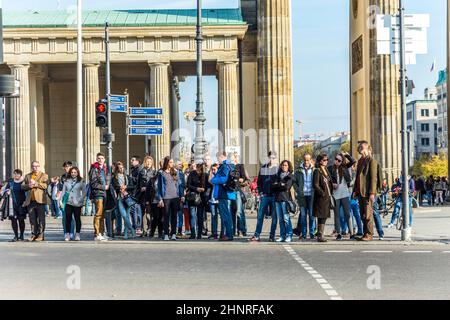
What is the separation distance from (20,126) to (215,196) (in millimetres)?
34537

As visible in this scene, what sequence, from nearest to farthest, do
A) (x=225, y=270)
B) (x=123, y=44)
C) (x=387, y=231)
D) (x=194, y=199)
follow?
(x=225, y=270) < (x=194, y=199) < (x=387, y=231) < (x=123, y=44)

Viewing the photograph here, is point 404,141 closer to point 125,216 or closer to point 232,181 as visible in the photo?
point 232,181

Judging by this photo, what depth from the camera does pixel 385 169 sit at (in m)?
41.4

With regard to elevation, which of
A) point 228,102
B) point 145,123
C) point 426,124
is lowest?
point 145,123

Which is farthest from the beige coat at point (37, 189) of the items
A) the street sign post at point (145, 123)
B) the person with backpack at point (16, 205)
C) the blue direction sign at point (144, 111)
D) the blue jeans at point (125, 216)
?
the street sign post at point (145, 123)

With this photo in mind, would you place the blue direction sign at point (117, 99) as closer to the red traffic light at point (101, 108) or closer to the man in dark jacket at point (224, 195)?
the red traffic light at point (101, 108)

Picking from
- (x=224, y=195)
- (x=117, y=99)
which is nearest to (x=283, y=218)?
(x=224, y=195)

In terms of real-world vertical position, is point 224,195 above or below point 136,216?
above

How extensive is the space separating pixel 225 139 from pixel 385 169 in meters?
15.7

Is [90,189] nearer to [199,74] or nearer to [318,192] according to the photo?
[318,192]

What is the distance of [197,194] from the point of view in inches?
1013
